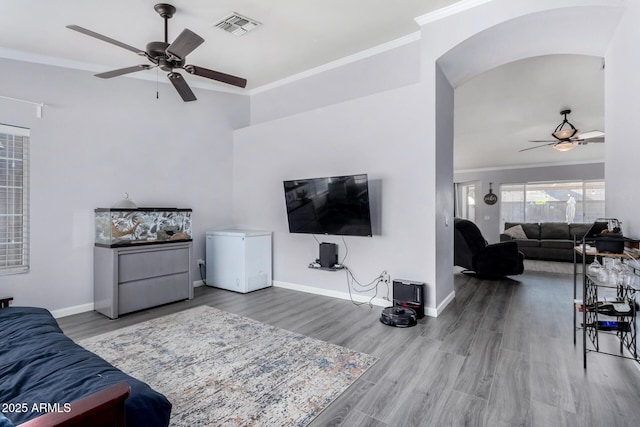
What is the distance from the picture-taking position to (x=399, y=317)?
126 inches

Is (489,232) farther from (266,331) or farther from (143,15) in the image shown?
(143,15)

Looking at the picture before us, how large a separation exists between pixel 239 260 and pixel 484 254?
409 cm

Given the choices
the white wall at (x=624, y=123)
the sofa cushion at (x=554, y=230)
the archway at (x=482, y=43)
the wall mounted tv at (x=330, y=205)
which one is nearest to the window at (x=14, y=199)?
the wall mounted tv at (x=330, y=205)

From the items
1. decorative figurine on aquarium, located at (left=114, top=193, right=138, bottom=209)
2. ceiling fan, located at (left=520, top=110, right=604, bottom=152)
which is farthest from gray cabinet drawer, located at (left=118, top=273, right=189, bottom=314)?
ceiling fan, located at (left=520, top=110, right=604, bottom=152)

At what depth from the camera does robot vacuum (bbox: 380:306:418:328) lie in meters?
3.20

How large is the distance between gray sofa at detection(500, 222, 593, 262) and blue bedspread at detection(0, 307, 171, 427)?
8848 mm

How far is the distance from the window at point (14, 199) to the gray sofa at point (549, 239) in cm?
948

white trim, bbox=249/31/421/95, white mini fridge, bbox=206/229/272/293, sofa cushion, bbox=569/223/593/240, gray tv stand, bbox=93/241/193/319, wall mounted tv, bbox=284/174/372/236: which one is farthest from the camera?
sofa cushion, bbox=569/223/593/240

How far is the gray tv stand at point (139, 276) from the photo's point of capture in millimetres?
3598

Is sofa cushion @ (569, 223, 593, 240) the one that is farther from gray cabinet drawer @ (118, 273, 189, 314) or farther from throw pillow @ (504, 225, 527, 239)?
gray cabinet drawer @ (118, 273, 189, 314)

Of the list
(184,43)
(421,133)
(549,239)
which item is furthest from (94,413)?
(549,239)

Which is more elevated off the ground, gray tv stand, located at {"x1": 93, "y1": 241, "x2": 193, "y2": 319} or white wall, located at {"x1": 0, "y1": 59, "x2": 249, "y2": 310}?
white wall, located at {"x1": 0, "y1": 59, "x2": 249, "y2": 310}

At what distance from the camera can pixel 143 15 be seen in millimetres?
3184

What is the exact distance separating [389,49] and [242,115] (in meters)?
2.77
